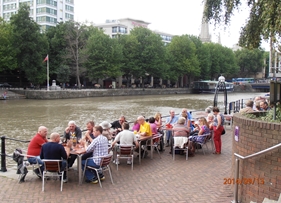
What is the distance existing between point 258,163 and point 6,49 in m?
54.6

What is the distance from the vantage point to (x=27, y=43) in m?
54.5

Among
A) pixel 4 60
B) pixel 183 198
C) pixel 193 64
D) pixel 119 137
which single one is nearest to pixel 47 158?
pixel 119 137

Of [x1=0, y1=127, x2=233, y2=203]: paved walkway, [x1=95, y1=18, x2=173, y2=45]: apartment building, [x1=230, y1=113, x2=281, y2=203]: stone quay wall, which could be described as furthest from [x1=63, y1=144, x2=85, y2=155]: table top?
[x1=95, y1=18, x2=173, y2=45]: apartment building

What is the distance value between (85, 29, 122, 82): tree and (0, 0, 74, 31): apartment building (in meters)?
29.6

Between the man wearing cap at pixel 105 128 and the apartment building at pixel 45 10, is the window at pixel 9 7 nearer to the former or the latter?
the apartment building at pixel 45 10

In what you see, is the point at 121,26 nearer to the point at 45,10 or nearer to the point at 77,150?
the point at 45,10

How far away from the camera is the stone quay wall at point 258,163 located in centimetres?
505

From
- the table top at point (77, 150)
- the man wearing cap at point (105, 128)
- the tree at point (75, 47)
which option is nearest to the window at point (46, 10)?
the tree at point (75, 47)

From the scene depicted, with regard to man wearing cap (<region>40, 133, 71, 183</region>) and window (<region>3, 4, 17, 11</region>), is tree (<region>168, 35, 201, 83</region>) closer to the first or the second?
window (<region>3, 4, 17, 11</region>)

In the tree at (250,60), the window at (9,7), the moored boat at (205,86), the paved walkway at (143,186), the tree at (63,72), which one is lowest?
the paved walkway at (143,186)

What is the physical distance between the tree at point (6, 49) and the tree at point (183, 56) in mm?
38434

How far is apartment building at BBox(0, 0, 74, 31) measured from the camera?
90125 millimetres

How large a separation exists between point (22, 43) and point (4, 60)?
4768 mm

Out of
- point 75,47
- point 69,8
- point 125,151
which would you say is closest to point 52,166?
point 125,151
